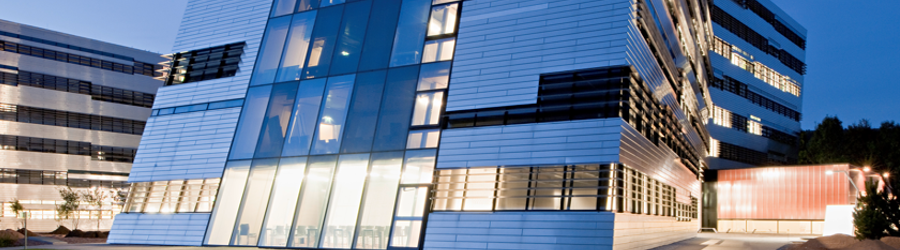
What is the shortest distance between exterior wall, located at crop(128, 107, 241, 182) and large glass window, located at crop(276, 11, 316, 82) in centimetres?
218

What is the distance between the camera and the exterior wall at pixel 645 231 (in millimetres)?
15498

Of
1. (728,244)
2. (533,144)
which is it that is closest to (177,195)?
(533,144)

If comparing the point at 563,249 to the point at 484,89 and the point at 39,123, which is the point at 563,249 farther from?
the point at 39,123

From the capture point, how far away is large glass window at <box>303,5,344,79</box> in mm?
21656

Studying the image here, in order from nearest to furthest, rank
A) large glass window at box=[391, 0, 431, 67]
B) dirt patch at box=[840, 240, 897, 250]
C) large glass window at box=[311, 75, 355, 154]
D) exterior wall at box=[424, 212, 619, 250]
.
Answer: exterior wall at box=[424, 212, 619, 250] < dirt patch at box=[840, 240, 897, 250] < large glass window at box=[391, 0, 431, 67] < large glass window at box=[311, 75, 355, 154]

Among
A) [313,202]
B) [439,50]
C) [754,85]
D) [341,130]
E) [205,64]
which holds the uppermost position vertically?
[754,85]

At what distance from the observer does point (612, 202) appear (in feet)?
50.8

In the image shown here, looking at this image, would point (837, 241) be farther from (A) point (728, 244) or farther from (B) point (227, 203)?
(B) point (227, 203)

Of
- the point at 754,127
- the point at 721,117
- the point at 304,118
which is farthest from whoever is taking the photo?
the point at 754,127

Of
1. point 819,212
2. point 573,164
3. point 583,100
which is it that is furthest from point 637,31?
point 819,212

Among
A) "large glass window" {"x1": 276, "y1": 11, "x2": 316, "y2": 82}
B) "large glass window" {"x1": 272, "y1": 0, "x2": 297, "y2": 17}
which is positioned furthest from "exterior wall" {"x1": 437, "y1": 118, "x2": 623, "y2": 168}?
"large glass window" {"x1": 272, "y1": 0, "x2": 297, "y2": 17}

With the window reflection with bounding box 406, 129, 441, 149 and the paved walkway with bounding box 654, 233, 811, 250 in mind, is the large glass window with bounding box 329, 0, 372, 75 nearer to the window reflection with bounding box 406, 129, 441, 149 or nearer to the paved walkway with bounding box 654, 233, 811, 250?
the window reflection with bounding box 406, 129, 441, 149

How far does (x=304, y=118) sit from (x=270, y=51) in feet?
11.7

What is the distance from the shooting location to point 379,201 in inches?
723
